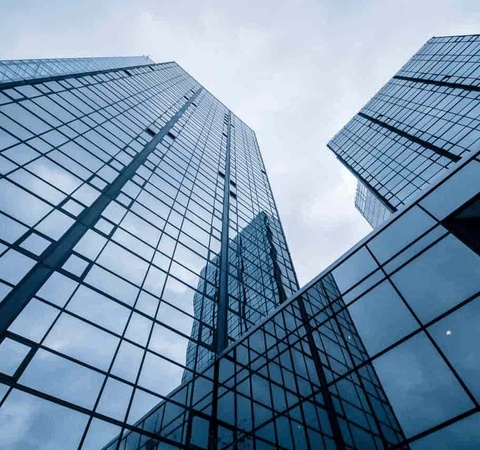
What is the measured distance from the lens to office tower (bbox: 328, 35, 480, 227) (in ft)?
141

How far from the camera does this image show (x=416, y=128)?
5109 cm

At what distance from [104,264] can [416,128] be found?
164 ft

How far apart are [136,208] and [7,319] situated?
482 inches

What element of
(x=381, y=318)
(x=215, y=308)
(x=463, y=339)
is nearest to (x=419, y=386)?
(x=463, y=339)

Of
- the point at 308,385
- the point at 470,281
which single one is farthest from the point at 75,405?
the point at 470,281

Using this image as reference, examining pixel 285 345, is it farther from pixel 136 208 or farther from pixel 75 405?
pixel 136 208

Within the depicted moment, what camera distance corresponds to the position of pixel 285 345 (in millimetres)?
16641

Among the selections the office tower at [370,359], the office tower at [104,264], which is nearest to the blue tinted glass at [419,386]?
the office tower at [370,359]

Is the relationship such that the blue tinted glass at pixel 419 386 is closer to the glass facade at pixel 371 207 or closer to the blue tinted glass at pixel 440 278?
the blue tinted glass at pixel 440 278

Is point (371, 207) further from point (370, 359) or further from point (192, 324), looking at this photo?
point (370, 359)

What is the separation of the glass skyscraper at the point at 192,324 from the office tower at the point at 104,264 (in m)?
0.08

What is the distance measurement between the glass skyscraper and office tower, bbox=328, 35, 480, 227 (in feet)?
101

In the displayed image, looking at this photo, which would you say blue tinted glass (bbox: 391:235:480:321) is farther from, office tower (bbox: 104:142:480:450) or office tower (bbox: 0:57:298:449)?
office tower (bbox: 0:57:298:449)

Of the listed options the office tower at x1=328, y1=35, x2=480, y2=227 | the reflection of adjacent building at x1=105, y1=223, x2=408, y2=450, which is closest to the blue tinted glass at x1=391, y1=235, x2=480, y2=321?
the reflection of adjacent building at x1=105, y1=223, x2=408, y2=450
